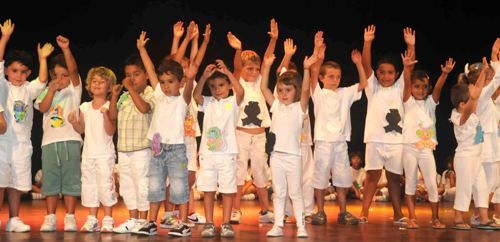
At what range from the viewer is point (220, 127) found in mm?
5887

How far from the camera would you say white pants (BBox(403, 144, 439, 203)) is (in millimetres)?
6539

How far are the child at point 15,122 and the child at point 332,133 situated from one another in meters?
2.36

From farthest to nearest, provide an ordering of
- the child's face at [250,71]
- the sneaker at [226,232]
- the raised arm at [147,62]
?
the child's face at [250,71]
the raised arm at [147,62]
the sneaker at [226,232]

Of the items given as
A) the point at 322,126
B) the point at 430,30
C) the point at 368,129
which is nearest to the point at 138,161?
the point at 322,126

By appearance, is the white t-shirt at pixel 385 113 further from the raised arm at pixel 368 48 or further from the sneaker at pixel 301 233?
the sneaker at pixel 301 233

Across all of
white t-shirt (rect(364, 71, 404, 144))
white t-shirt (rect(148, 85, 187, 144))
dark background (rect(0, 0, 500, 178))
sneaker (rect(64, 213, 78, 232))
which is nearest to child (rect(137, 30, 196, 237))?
white t-shirt (rect(148, 85, 187, 144))

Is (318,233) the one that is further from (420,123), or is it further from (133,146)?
(133,146)

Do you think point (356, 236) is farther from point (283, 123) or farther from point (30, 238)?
point (30, 238)

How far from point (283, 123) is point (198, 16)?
4.53 m

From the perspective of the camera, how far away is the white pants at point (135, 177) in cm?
595

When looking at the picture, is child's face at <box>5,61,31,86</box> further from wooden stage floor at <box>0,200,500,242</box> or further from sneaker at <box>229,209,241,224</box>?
sneaker at <box>229,209,241,224</box>

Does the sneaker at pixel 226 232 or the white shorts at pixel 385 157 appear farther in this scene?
the white shorts at pixel 385 157

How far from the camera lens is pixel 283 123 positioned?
5910 mm

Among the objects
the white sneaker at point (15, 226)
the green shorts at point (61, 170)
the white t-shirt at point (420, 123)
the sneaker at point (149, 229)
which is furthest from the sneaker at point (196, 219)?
the white t-shirt at point (420, 123)
